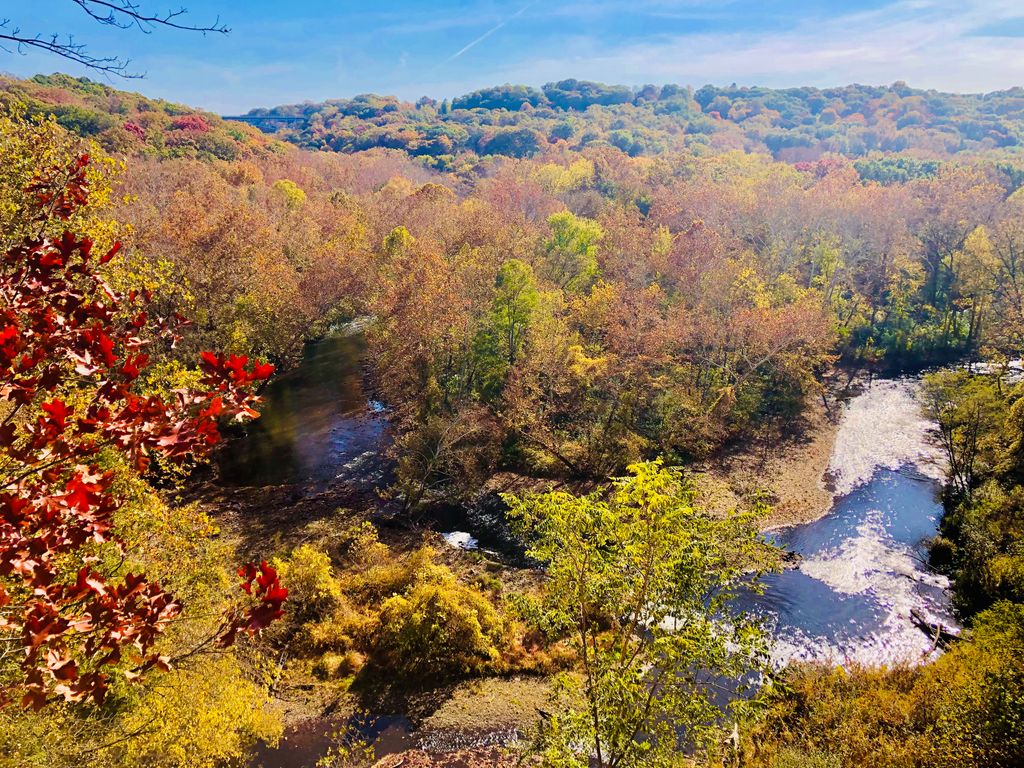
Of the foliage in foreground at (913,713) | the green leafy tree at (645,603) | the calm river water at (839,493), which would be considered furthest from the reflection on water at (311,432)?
the foliage in foreground at (913,713)

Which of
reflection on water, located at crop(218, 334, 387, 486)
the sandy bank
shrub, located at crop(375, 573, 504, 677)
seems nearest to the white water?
the sandy bank

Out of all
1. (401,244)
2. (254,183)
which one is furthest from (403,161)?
(401,244)

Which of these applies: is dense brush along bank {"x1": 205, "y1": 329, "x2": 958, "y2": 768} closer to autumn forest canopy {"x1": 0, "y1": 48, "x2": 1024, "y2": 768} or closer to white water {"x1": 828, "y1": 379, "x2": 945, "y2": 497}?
white water {"x1": 828, "y1": 379, "x2": 945, "y2": 497}

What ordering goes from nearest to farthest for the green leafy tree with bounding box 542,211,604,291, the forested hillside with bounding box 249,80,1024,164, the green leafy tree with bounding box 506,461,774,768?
the green leafy tree with bounding box 506,461,774,768
the green leafy tree with bounding box 542,211,604,291
the forested hillside with bounding box 249,80,1024,164

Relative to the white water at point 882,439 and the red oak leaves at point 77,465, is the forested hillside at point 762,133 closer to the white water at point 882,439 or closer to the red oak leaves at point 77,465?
the white water at point 882,439

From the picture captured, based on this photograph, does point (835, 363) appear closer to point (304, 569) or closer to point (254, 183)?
point (304, 569)

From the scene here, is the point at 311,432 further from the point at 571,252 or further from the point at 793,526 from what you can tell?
the point at 793,526
